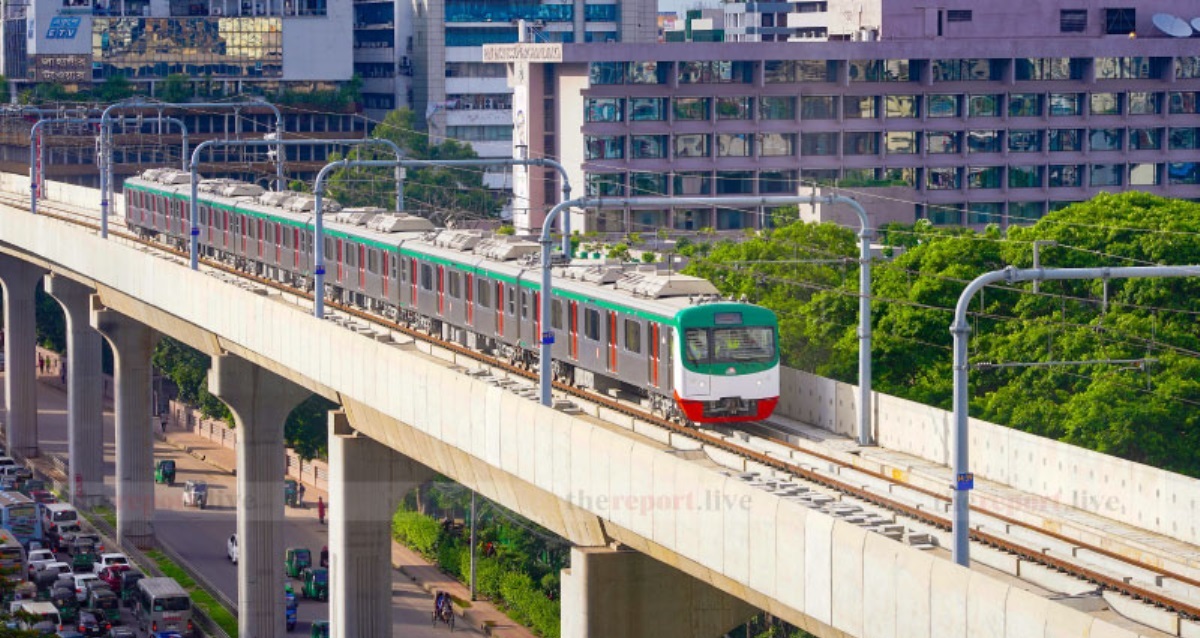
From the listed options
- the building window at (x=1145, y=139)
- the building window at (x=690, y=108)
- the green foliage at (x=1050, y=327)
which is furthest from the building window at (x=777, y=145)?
the green foliage at (x=1050, y=327)

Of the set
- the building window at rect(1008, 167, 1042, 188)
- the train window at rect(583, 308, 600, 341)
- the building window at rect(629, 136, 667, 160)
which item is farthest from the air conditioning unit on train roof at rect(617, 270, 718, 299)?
the building window at rect(1008, 167, 1042, 188)

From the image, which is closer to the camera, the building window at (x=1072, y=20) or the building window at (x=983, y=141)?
the building window at (x=983, y=141)

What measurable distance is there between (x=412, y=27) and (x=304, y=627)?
340 feet

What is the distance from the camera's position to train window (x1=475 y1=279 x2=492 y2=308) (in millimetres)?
52825

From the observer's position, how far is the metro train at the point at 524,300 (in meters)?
41.9

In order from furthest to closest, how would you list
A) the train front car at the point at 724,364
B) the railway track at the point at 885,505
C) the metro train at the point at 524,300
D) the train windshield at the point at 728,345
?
the metro train at the point at 524,300 → the train windshield at the point at 728,345 → the train front car at the point at 724,364 → the railway track at the point at 885,505

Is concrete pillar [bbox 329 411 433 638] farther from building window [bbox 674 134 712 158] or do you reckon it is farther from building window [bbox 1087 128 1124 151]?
building window [bbox 1087 128 1124 151]

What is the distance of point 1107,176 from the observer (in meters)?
120

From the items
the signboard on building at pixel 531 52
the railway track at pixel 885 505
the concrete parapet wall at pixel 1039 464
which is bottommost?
the railway track at pixel 885 505

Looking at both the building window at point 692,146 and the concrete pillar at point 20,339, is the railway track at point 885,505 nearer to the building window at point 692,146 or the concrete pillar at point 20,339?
the concrete pillar at point 20,339

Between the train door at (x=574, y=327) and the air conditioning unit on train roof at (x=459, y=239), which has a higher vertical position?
the air conditioning unit on train roof at (x=459, y=239)

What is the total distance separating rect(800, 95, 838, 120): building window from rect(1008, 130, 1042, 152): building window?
33.6 feet

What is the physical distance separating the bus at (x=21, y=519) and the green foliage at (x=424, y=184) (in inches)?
1527

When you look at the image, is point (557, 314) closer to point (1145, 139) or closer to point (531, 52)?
point (531, 52)
